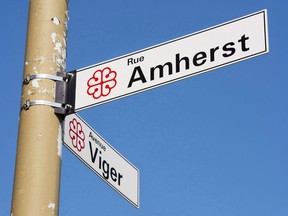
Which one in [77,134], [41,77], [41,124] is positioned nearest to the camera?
[41,124]

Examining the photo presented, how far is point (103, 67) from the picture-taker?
12.8 ft

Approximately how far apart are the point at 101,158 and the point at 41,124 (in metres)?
0.81

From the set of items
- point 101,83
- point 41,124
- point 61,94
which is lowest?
point 41,124

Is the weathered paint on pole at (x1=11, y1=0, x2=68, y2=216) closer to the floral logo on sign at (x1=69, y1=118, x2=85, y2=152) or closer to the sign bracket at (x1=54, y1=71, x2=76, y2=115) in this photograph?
the sign bracket at (x1=54, y1=71, x2=76, y2=115)

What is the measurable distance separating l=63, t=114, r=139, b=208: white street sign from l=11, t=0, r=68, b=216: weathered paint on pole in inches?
9.1

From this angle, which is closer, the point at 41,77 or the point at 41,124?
the point at 41,124

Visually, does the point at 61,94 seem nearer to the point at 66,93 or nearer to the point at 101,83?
the point at 66,93

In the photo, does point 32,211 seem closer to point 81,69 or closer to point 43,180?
point 43,180

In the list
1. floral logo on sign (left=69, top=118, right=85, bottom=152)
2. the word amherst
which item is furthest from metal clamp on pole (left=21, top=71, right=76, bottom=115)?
the word amherst

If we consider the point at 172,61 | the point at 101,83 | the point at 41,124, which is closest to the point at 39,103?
the point at 41,124

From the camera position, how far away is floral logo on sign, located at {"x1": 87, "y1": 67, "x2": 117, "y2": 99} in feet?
12.5

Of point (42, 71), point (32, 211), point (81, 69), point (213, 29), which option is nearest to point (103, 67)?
point (81, 69)

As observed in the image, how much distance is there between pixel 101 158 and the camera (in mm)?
4277

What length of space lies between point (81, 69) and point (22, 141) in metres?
0.62
